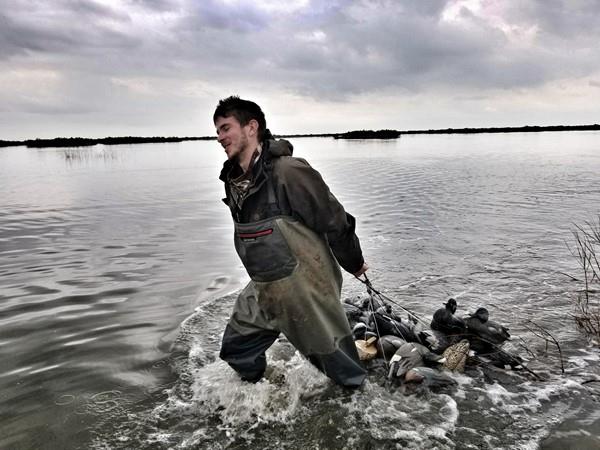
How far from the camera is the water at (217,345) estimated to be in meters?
3.81

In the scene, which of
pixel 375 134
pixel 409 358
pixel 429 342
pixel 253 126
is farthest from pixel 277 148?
pixel 375 134

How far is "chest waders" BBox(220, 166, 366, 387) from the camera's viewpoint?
3576 mm

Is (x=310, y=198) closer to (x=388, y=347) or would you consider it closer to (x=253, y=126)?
(x=253, y=126)

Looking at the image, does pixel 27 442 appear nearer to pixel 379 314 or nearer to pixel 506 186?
pixel 379 314

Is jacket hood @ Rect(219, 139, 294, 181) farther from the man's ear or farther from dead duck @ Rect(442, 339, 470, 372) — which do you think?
dead duck @ Rect(442, 339, 470, 372)

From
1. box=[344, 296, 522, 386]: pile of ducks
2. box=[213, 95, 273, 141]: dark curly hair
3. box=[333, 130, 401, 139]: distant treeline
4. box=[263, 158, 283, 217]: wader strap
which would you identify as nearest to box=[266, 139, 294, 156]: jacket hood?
box=[263, 158, 283, 217]: wader strap

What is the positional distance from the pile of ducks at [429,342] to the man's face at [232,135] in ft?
7.23

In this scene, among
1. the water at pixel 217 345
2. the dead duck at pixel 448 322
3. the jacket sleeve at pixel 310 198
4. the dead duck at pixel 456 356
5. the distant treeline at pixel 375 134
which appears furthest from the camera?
the distant treeline at pixel 375 134

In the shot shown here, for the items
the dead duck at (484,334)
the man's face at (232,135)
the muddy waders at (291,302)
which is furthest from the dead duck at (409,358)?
the man's face at (232,135)

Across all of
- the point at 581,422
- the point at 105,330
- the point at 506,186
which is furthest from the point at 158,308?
the point at 506,186

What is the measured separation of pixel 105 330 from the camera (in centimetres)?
591

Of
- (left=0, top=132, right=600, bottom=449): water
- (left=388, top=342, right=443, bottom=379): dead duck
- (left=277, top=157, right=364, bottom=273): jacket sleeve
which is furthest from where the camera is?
(left=388, top=342, right=443, bottom=379): dead duck

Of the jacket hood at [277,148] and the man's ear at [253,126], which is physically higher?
the man's ear at [253,126]

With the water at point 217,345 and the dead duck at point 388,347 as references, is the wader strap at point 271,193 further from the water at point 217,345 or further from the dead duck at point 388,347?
the dead duck at point 388,347
